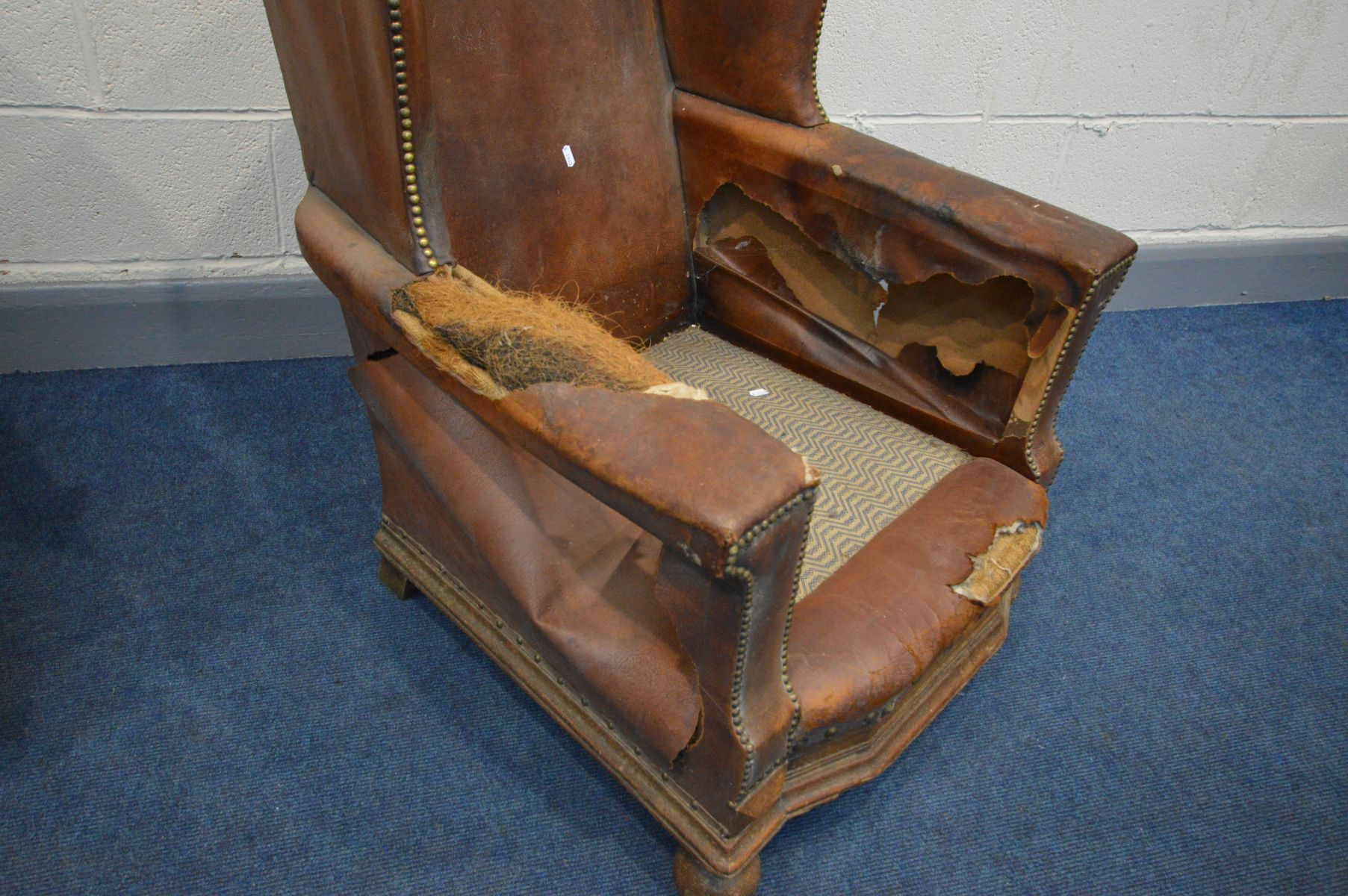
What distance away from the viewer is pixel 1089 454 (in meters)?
2.08

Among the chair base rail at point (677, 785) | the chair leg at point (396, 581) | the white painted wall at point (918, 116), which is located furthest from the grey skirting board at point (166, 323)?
the chair base rail at point (677, 785)

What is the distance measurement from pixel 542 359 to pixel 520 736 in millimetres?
745

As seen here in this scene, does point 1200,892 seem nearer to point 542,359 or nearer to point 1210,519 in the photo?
point 1210,519

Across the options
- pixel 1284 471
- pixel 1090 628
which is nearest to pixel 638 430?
pixel 1090 628

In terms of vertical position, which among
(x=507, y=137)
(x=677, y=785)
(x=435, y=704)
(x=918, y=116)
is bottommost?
(x=435, y=704)

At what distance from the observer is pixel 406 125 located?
102 centimetres

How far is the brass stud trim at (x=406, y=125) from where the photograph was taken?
0.95 metres

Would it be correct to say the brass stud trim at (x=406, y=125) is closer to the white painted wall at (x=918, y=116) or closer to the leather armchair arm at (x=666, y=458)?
the leather armchair arm at (x=666, y=458)

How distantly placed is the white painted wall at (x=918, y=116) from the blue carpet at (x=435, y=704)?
1.15 ft

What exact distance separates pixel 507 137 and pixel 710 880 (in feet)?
3.26

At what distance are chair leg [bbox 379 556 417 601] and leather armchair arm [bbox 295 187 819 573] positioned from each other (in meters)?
0.71

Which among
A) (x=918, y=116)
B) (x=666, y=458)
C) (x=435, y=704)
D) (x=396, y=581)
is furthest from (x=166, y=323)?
(x=918, y=116)

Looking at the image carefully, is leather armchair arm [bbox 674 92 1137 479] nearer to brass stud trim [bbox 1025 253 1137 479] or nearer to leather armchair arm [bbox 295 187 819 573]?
brass stud trim [bbox 1025 253 1137 479]

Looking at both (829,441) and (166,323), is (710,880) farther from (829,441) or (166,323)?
(166,323)
